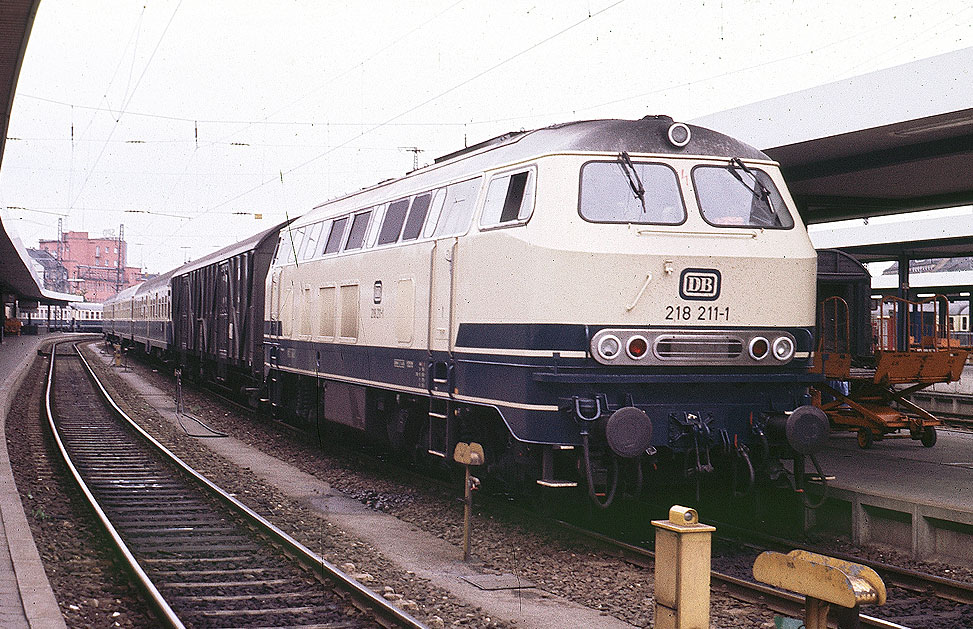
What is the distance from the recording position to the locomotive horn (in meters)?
8.30

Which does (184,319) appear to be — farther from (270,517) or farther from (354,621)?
(354,621)

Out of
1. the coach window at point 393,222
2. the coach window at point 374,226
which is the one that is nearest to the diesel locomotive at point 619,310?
the coach window at point 393,222

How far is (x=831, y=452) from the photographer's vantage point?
1324 centimetres

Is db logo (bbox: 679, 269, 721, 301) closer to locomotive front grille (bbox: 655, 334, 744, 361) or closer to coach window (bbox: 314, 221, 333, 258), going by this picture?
locomotive front grille (bbox: 655, 334, 744, 361)

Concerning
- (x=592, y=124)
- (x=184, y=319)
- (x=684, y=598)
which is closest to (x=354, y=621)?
(x=684, y=598)

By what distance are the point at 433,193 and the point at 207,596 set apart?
16.5ft

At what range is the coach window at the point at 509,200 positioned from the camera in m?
8.59

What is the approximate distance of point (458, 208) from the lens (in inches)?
386

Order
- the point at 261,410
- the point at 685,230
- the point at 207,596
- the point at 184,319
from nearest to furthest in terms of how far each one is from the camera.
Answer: the point at 207,596 → the point at 685,230 → the point at 261,410 → the point at 184,319

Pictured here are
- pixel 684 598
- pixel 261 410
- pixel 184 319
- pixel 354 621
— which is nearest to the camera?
pixel 684 598

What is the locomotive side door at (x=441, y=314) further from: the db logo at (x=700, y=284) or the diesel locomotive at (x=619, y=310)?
the db logo at (x=700, y=284)

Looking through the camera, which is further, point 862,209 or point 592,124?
point 862,209

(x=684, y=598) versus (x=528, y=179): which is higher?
(x=528, y=179)

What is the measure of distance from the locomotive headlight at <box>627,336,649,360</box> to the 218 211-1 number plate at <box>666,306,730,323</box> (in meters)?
0.32
